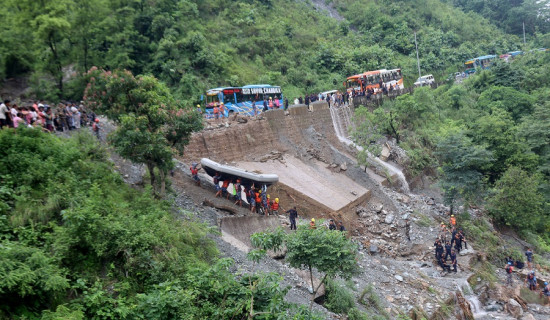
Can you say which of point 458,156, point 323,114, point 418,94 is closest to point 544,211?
point 458,156

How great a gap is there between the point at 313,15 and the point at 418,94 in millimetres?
25469

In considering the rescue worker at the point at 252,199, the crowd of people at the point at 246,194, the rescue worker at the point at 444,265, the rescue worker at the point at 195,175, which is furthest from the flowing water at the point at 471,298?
the rescue worker at the point at 195,175

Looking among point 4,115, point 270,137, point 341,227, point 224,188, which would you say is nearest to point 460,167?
point 341,227

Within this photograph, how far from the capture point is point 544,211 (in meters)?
23.0

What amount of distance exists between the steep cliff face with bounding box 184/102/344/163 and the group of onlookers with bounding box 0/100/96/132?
4922 mm

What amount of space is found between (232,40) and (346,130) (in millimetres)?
14887

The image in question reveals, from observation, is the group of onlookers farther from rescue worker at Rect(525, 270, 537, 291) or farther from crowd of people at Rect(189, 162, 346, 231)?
rescue worker at Rect(525, 270, 537, 291)

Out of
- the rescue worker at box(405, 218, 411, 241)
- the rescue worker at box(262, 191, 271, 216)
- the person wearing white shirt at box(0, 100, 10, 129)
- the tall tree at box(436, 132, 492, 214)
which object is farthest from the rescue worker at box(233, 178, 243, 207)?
the tall tree at box(436, 132, 492, 214)

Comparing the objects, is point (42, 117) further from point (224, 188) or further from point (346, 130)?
point (346, 130)

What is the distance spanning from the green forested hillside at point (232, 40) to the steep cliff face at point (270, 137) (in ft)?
20.8

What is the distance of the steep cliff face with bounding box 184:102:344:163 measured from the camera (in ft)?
65.0

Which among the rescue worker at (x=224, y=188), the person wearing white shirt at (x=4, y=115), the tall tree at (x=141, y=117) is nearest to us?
the person wearing white shirt at (x=4, y=115)

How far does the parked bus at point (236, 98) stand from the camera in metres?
24.5

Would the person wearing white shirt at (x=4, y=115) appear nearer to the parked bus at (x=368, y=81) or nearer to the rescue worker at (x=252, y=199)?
→ the rescue worker at (x=252, y=199)
